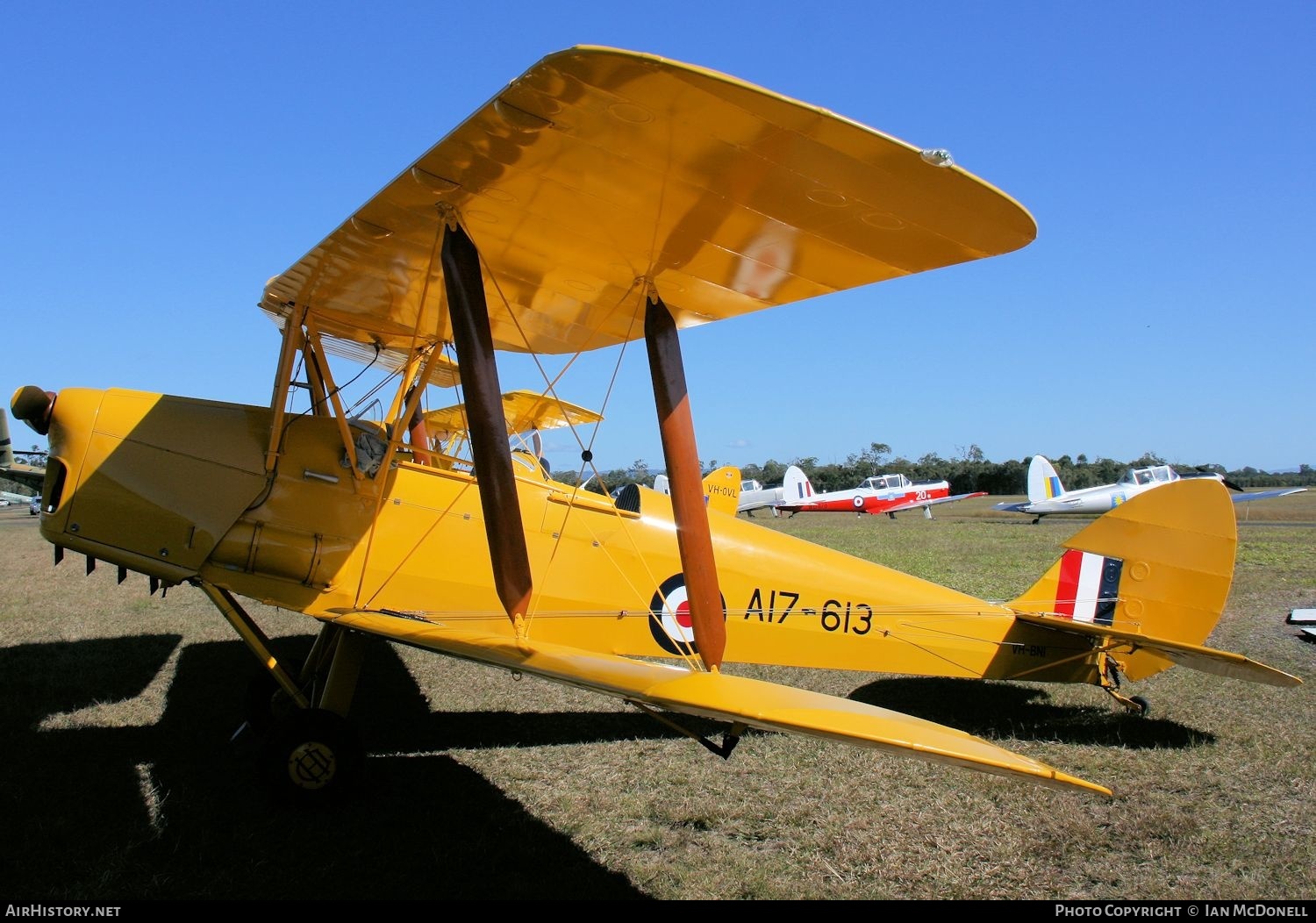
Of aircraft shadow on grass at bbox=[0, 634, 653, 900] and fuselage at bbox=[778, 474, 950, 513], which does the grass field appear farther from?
fuselage at bbox=[778, 474, 950, 513]

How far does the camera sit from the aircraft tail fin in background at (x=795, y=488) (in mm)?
36656

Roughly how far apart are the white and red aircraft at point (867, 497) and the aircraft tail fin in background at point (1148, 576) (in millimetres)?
30541

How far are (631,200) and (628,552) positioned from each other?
85.8 inches

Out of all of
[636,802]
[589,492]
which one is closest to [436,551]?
[589,492]

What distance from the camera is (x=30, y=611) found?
31.9 feet

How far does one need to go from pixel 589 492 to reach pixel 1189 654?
3369 millimetres

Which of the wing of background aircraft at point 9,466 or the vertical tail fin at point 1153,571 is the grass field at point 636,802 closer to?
the vertical tail fin at point 1153,571

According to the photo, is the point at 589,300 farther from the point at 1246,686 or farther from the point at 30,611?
the point at 30,611

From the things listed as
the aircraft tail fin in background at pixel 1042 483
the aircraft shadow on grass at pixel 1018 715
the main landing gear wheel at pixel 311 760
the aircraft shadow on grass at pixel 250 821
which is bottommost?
the aircraft shadow on grass at pixel 250 821

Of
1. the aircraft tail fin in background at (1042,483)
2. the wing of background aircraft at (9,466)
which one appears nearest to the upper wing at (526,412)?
the wing of background aircraft at (9,466)

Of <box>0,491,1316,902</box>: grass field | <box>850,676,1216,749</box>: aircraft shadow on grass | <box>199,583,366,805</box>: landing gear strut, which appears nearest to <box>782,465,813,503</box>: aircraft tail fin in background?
<box>0,491,1316,902</box>: grass field

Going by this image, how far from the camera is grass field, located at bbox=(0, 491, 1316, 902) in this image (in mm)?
3246

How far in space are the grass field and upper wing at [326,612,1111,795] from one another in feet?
2.89

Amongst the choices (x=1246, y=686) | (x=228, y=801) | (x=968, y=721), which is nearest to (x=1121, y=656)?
(x=968, y=721)
